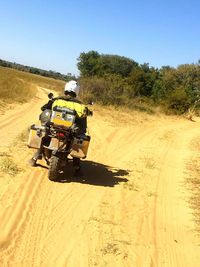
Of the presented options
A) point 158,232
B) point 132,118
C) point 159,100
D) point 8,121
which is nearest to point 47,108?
point 158,232

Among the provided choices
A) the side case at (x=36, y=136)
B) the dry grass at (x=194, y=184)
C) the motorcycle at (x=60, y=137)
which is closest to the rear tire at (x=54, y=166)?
the motorcycle at (x=60, y=137)

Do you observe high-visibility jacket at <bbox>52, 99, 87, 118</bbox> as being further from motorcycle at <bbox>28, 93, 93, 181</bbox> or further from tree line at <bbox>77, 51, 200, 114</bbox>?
tree line at <bbox>77, 51, 200, 114</bbox>

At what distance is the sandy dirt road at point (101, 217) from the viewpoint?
5.87m

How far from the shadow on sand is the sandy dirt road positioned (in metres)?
0.02

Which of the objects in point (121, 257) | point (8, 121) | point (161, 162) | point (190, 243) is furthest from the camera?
point (8, 121)

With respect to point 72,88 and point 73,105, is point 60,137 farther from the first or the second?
point 72,88

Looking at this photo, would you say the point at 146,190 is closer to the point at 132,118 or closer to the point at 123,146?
the point at 123,146

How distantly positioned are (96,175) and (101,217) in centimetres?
274

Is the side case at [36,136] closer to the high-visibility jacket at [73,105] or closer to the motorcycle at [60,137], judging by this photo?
the motorcycle at [60,137]

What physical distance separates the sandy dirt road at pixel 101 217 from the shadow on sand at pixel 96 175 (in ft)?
0.07

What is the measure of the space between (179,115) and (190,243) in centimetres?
2346

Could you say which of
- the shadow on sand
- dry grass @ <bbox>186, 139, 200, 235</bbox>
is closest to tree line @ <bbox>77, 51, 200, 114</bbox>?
dry grass @ <bbox>186, 139, 200, 235</bbox>

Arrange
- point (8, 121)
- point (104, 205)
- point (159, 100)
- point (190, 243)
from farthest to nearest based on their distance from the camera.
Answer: point (159, 100)
point (8, 121)
point (104, 205)
point (190, 243)

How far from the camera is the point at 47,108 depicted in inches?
368
